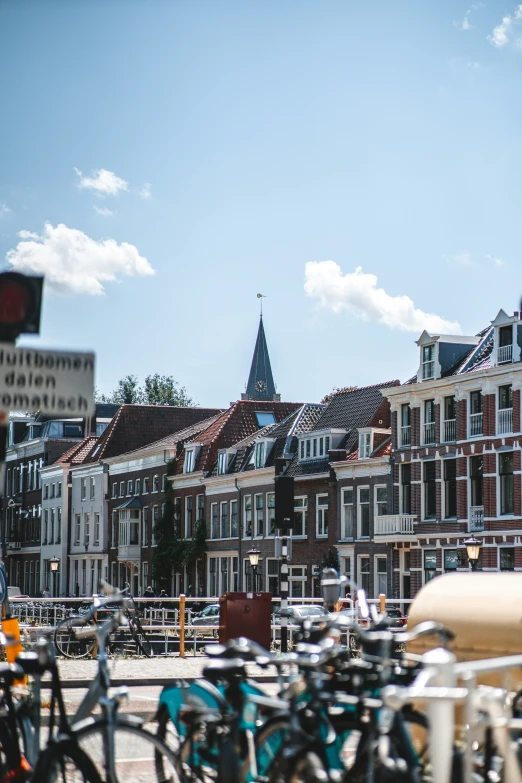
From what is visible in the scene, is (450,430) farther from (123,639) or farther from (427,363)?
(123,639)

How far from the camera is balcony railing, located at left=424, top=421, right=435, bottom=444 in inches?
1811

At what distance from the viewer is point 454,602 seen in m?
9.42

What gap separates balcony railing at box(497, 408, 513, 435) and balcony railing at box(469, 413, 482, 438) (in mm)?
1197

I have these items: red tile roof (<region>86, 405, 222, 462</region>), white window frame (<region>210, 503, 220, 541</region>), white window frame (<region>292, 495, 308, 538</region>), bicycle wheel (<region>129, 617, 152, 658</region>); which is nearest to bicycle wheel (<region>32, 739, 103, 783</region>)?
bicycle wheel (<region>129, 617, 152, 658</region>)

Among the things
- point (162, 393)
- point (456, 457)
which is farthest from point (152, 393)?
point (456, 457)

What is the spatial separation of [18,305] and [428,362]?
4008 cm

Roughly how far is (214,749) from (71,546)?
7435 cm

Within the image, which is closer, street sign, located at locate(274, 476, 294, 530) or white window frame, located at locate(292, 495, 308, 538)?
street sign, located at locate(274, 476, 294, 530)

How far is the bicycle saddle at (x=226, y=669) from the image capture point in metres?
6.86

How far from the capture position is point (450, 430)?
45.0 m

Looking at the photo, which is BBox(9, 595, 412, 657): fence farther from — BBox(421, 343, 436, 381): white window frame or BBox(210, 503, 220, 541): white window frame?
BBox(210, 503, 220, 541): white window frame

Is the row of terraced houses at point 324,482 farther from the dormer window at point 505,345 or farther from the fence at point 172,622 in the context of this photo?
the fence at point 172,622

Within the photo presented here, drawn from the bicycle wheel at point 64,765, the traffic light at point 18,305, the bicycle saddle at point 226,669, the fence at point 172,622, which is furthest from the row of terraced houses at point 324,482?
the bicycle wheel at point 64,765

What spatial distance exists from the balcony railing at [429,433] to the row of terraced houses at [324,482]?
0.19 ft
